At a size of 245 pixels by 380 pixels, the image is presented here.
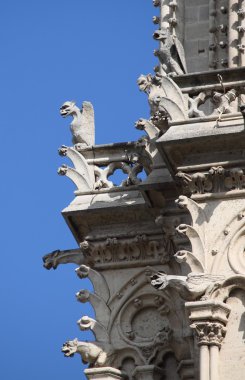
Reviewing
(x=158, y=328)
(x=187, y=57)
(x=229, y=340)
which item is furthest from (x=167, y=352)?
(x=187, y=57)

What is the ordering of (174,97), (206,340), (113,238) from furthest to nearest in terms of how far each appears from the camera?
(113,238), (174,97), (206,340)

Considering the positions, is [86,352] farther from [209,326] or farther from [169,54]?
[169,54]

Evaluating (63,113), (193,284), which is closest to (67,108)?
(63,113)

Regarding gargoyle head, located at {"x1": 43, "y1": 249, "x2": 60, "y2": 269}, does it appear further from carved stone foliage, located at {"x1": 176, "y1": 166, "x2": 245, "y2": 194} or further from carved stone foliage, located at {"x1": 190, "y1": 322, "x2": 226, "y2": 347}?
carved stone foliage, located at {"x1": 190, "y1": 322, "x2": 226, "y2": 347}

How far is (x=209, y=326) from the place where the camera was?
23.4m

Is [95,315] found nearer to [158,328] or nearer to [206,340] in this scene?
[158,328]

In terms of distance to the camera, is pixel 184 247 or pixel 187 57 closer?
pixel 184 247

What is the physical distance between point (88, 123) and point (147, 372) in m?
4.29

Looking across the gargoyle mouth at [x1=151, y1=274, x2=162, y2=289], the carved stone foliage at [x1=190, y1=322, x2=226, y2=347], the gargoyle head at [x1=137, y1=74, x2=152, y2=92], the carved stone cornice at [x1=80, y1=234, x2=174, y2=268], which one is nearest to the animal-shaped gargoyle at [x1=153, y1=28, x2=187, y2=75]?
the gargoyle head at [x1=137, y1=74, x2=152, y2=92]

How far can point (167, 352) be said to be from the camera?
26094mm

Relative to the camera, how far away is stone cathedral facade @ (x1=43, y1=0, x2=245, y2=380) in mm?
23797

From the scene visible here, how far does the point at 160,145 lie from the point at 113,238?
282cm

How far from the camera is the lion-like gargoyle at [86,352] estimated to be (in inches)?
1029

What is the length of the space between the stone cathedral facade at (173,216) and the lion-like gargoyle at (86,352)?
1 centimetres
